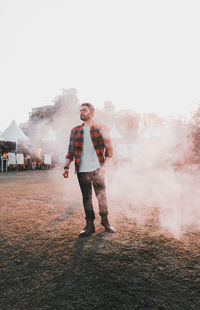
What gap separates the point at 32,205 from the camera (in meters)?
4.88

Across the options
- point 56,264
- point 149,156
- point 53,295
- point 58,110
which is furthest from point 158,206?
point 58,110

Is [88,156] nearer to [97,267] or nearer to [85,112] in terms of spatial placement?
[85,112]

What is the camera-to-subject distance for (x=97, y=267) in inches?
81.4

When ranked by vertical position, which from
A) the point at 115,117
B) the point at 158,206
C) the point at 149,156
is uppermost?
the point at 115,117

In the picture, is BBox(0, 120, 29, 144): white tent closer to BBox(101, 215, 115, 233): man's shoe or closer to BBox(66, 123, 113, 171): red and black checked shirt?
BBox(66, 123, 113, 171): red and black checked shirt

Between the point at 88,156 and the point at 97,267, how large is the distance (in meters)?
1.43

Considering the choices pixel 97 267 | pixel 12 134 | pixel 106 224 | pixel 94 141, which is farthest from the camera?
pixel 12 134

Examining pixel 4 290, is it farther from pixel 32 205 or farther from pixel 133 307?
pixel 32 205

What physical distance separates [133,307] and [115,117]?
3618cm

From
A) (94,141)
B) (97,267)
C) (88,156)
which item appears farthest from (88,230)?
(94,141)

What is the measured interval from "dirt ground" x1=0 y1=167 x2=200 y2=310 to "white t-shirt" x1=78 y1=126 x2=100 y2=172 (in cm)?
98

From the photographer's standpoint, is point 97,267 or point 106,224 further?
point 106,224

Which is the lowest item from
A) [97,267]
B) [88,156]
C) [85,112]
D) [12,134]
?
[97,267]

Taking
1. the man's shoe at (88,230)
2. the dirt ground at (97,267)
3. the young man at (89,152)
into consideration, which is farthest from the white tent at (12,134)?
the man's shoe at (88,230)
